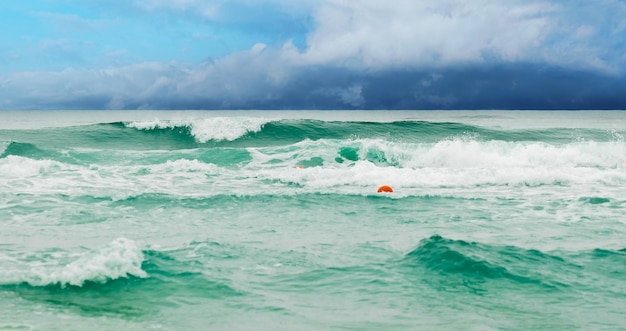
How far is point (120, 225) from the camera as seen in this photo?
10.6m

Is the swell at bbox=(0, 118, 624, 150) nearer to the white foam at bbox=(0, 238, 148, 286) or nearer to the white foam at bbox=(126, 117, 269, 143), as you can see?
the white foam at bbox=(126, 117, 269, 143)

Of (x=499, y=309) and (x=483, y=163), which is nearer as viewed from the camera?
(x=499, y=309)

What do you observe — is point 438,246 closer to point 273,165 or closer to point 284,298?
point 284,298

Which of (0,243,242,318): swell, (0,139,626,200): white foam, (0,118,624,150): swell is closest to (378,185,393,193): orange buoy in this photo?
(0,139,626,200): white foam

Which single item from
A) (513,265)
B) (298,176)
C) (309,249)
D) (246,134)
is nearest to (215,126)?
(246,134)

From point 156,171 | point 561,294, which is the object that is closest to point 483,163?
point 156,171

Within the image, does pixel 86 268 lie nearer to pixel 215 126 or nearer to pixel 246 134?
pixel 246 134

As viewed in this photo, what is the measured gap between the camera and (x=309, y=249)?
8.76 metres

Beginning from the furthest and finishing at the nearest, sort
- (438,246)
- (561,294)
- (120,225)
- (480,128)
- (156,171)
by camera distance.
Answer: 1. (480,128)
2. (156,171)
3. (120,225)
4. (438,246)
5. (561,294)

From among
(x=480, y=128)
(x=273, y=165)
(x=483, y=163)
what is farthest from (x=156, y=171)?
(x=480, y=128)

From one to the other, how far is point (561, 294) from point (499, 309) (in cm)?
98

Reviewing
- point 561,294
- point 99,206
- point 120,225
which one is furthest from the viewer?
point 99,206

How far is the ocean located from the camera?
6.24 metres

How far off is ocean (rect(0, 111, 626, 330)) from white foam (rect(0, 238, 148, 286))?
2 cm
